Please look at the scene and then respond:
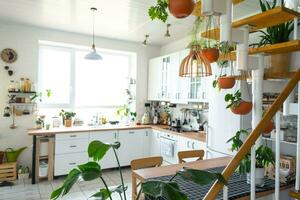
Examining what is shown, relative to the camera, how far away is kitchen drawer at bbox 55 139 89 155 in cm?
405

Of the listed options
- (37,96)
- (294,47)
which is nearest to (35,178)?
(37,96)

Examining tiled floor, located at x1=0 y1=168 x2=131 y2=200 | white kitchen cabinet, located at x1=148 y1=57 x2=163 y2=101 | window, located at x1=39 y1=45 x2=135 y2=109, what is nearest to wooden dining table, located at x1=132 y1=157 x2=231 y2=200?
tiled floor, located at x1=0 y1=168 x2=131 y2=200

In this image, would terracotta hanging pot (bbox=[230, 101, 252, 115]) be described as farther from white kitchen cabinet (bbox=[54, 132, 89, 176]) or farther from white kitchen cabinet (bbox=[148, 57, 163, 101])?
white kitchen cabinet (bbox=[148, 57, 163, 101])

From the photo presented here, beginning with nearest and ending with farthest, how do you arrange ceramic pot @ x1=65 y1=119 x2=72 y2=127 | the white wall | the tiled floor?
the tiled floor, the white wall, ceramic pot @ x1=65 y1=119 x2=72 y2=127

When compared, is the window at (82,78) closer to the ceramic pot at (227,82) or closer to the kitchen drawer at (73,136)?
the kitchen drawer at (73,136)

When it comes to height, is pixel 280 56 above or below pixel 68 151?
above

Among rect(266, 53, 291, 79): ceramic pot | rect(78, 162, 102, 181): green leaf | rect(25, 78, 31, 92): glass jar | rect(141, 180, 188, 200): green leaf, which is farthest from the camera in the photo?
rect(25, 78, 31, 92): glass jar

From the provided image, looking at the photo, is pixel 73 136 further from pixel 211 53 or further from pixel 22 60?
pixel 211 53

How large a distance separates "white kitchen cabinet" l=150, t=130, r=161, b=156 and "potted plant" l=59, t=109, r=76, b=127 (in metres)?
1.72

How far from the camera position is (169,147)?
4.24 metres

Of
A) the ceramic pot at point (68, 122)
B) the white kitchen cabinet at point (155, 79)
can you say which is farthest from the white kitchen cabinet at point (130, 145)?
the ceramic pot at point (68, 122)

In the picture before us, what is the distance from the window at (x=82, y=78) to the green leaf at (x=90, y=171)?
3.93m

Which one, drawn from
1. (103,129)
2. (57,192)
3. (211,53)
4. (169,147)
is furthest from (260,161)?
(103,129)

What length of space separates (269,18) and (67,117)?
13.4 feet
